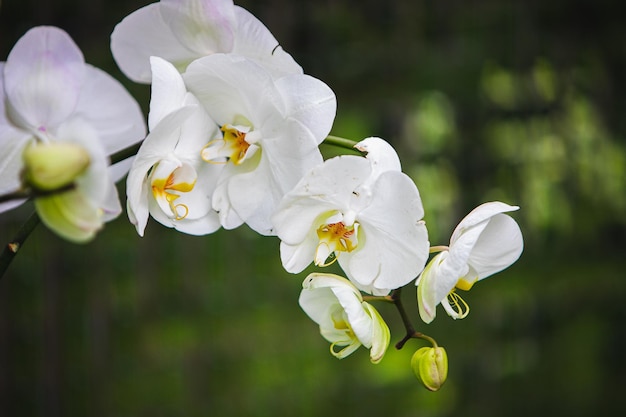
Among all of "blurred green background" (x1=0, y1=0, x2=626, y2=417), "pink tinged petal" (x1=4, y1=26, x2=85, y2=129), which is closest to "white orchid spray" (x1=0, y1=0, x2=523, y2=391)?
"pink tinged petal" (x1=4, y1=26, x2=85, y2=129)

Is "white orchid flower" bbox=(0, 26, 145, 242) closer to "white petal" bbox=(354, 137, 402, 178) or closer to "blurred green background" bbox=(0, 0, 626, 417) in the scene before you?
"white petal" bbox=(354, 137, 402, 178)

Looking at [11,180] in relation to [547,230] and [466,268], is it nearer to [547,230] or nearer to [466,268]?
[466,268]

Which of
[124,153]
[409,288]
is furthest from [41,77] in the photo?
[409,288]

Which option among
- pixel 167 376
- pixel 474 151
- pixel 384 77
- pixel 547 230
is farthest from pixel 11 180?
pixel 547 230

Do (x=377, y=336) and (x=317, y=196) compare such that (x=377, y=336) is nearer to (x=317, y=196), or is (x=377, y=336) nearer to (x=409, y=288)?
(x=317, y=196)

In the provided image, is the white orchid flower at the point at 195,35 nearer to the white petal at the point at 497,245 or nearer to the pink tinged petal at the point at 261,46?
the pink tinged petal at the point at 261,46

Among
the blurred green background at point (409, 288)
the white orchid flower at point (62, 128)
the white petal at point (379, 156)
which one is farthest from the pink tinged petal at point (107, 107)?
the blurred green background at point (409, 288)
